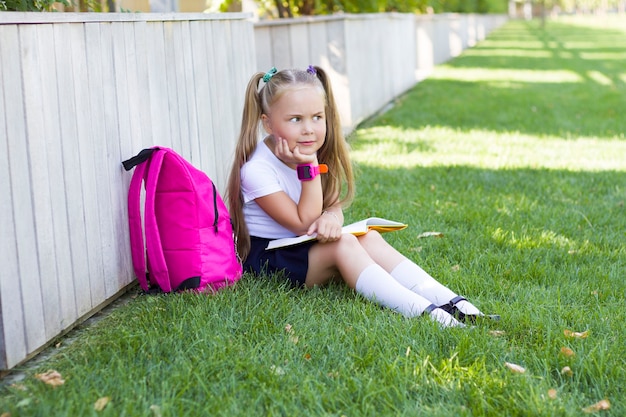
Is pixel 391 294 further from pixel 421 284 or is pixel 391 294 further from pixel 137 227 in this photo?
pixel 137 227

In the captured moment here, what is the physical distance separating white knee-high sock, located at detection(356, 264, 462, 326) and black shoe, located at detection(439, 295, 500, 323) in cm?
7

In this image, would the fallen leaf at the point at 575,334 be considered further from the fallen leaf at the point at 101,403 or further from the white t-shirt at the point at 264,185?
the fallen leaf at the point at 101,403

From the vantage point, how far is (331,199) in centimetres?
384

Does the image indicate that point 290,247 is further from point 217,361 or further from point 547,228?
point 547,228

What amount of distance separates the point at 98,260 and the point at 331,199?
1.06 m

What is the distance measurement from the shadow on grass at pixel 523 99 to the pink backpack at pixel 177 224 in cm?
581

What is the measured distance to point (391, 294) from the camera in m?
3.36


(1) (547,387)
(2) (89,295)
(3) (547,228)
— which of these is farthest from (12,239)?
(3) (547,228)

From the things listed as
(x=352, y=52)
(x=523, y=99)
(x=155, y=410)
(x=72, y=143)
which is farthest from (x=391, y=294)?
(x=523, y=99)

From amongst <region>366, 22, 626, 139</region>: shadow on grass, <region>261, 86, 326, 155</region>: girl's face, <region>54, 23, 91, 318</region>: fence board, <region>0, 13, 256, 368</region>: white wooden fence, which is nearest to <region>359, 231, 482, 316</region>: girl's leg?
<region>261, 86, 326, 155</region>: girl's face

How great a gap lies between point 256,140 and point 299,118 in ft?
0.88

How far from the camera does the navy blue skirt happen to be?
3.63 m

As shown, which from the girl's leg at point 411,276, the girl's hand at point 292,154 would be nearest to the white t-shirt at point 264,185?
the girl's hand at point 292,154

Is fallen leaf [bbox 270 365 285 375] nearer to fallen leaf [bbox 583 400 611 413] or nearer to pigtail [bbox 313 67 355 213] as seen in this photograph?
fallen leaf [bbox 583 400 611 413]
